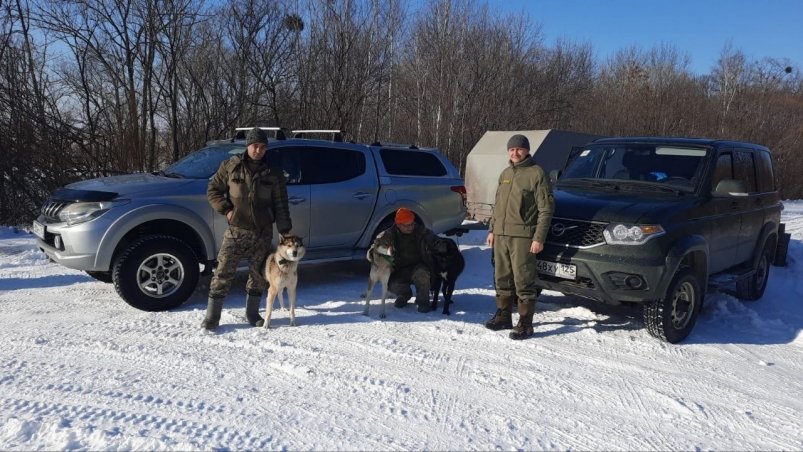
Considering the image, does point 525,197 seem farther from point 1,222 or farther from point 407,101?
point 407,101

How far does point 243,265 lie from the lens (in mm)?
5535

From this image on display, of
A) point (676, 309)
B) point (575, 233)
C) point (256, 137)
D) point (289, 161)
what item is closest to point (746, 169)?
point (676, 309)

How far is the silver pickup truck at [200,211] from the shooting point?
16.4 ft

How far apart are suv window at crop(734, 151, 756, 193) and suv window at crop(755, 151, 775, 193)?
0.73 feet

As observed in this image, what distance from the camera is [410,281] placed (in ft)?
18.9

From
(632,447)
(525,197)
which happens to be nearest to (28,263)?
(525,197)

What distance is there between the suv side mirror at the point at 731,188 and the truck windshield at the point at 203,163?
508 centimetres

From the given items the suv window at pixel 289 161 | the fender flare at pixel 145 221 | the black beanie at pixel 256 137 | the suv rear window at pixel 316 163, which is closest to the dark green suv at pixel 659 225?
the suv rear window at pixel 316 163

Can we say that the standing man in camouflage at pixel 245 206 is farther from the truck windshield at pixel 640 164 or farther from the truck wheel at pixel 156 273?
the truck windshield at pixel 640 164

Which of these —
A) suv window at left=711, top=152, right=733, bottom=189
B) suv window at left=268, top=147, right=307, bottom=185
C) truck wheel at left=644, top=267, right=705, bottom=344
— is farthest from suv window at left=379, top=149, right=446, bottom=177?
truck wheel at left=644, top=267, right=705, bottom=344

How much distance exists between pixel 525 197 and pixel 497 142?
27.8 feet

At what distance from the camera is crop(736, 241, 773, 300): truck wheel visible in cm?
657

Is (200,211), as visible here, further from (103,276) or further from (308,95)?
(308,95)

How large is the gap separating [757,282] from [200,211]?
6742mm
